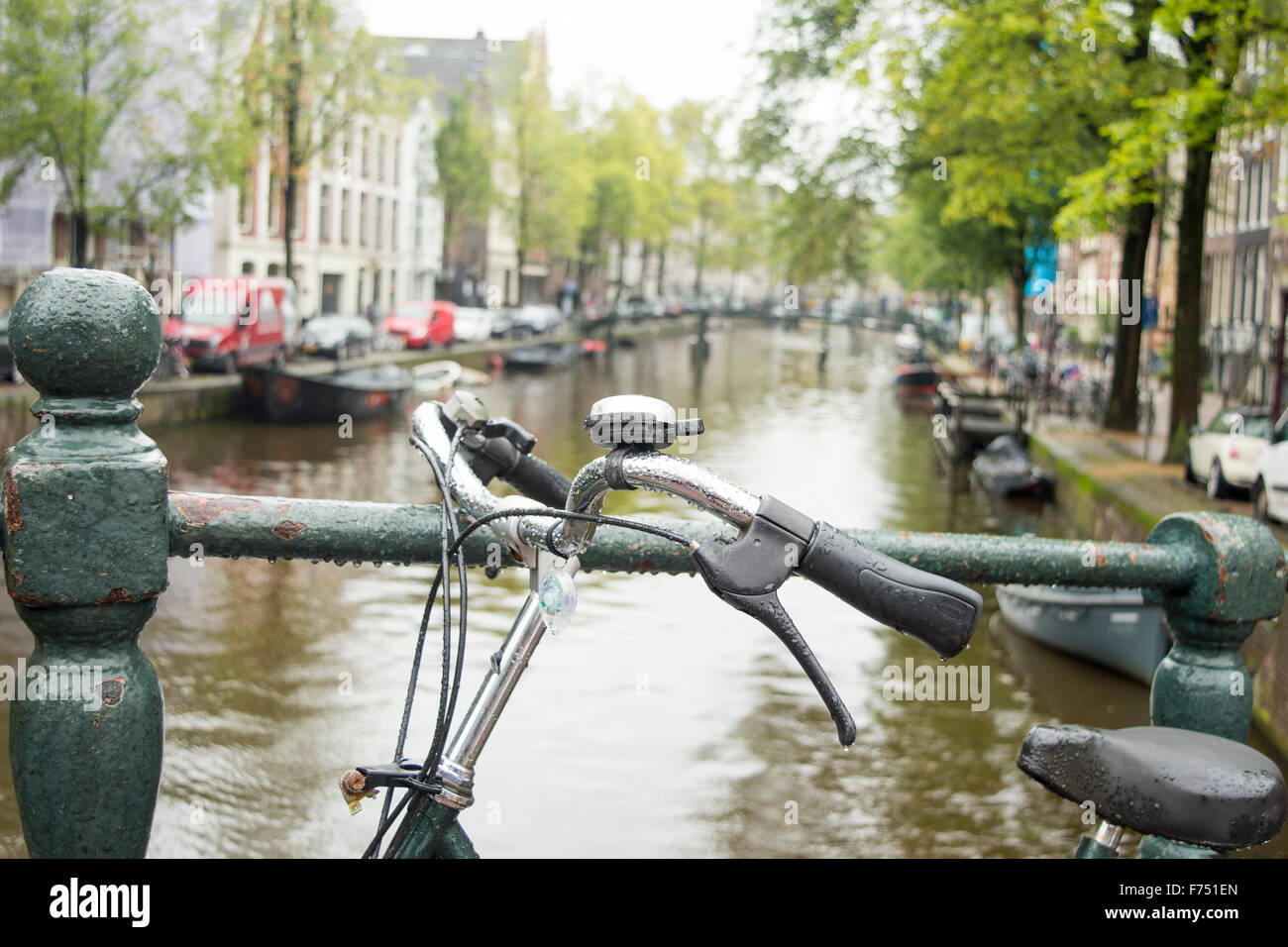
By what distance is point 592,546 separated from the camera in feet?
6.56

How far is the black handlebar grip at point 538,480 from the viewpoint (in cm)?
191

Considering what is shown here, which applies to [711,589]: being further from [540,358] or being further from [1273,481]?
[540,358]

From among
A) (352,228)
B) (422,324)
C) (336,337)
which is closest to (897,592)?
(336,337)

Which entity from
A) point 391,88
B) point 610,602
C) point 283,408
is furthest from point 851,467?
point 391,88

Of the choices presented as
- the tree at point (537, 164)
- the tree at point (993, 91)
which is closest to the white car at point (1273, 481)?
the tree at point (993, 91)

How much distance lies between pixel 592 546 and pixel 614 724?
6534 mm

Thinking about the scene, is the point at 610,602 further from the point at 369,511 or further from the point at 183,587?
the point at 369,511

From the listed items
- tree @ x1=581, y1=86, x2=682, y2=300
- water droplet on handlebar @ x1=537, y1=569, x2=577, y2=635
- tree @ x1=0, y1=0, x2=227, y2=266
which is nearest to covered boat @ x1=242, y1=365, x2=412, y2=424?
tree @ x1=0, y1=0, x2=227, y2=266

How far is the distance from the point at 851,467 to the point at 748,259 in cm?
6121

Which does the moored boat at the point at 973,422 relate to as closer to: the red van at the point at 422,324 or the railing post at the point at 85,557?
the red van at the point at 422,324

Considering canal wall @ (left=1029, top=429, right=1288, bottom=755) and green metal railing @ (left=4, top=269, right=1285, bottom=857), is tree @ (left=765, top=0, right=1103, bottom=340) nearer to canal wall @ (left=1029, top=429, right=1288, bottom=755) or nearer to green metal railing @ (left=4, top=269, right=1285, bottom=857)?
canal wall @ (left=1029, top=429, right=1288, bottom=755)

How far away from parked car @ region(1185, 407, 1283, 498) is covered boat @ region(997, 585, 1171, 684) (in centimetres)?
467

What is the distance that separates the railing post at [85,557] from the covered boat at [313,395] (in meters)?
22.3

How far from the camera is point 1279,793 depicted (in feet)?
5.78
